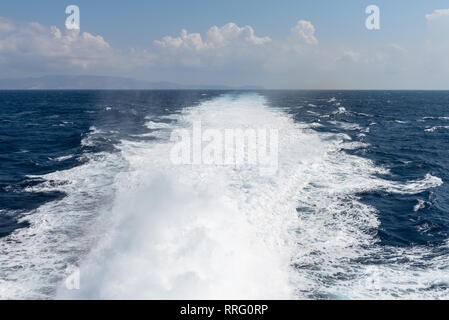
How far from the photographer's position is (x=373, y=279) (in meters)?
11.1

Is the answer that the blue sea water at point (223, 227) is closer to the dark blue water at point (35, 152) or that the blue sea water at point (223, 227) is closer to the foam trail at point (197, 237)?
the foam trail at point (197, 237)

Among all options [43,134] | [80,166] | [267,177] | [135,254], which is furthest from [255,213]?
[43,134]

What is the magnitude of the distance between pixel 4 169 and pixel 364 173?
2880cm
